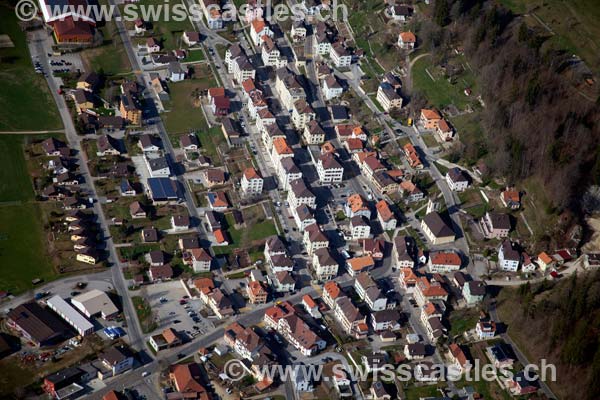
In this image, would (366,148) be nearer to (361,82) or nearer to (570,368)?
(361,82)

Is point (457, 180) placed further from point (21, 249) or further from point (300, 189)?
point (21, 249)

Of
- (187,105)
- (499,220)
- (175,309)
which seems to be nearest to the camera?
(175,309)

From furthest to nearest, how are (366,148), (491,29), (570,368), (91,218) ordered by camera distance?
(491,29) < (366,148) < (91,218) < (570,368)

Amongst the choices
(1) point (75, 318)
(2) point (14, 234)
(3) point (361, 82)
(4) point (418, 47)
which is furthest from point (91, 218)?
(4) point (418, 47)

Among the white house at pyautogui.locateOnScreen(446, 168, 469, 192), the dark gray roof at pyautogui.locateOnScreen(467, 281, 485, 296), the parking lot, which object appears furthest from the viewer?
the white house at pyautogui.locateOnScreen(446, 168, 469, 192)

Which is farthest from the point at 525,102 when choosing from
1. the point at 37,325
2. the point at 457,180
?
the point at 37,325

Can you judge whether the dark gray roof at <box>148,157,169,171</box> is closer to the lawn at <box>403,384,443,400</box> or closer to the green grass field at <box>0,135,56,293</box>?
the green grass field at <box>0,135,56,293</box>

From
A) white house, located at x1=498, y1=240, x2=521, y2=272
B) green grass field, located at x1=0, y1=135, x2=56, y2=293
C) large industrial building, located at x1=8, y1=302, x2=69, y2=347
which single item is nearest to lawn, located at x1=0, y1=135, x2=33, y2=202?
green grass field, located at x1=0, y1=135, x2=56, y2=293
